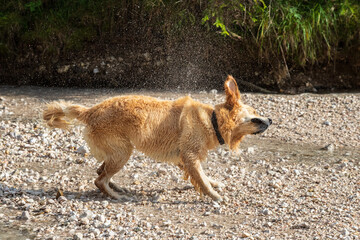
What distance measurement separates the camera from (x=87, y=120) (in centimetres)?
577

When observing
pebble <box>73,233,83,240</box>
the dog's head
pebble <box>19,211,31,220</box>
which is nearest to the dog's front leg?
the dog's head

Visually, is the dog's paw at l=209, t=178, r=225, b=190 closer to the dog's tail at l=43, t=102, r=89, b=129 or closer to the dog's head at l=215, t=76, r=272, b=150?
the dog's head at l=215, t=76, r=272, b=150

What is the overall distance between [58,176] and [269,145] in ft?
11.3

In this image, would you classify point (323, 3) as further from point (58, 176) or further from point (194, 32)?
point (58, 176)

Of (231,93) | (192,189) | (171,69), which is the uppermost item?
(231,93)

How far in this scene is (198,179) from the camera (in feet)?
18.8

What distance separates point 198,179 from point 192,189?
1.75 ft

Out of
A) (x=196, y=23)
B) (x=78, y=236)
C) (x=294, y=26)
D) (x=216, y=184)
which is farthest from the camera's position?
(x=196, y=23)

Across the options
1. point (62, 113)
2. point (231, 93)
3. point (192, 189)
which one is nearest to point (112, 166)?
point (62, 113)

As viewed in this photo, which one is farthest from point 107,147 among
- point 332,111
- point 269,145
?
point 332,111

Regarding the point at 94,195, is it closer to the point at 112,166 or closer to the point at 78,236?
the point at 112,166

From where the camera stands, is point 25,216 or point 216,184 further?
point 216,184

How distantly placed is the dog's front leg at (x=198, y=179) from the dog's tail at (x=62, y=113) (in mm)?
1360

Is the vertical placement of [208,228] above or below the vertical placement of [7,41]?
below
